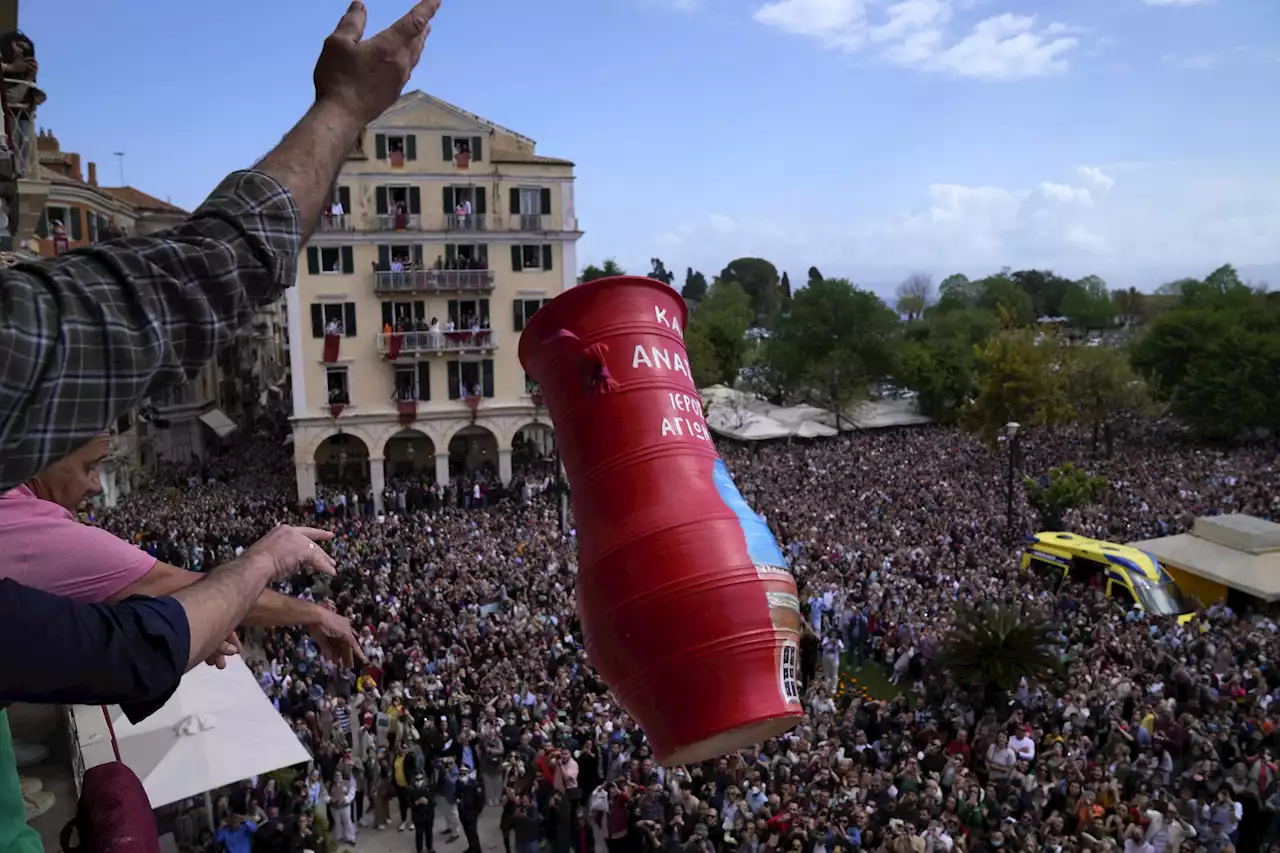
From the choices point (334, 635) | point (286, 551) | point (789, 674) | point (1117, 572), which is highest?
point (286, 551)

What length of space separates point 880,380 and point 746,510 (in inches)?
2043

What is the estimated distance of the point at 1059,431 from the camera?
43.0 m

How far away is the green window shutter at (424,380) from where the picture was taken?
3228 cm

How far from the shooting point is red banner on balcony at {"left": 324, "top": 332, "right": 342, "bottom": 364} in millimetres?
30922

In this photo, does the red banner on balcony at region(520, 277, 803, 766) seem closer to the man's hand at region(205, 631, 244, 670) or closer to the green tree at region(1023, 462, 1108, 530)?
the man's hand at region(205, 631, 244, 670)

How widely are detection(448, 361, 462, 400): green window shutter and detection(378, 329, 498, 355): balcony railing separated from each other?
2.27ft

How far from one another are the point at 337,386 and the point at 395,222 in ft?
18.5

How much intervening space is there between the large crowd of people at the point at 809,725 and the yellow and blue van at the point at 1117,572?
0.77 m

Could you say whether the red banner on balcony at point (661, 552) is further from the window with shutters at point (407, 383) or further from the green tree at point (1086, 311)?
the green tree at point (1086, 311)

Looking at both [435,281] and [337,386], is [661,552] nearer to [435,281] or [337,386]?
[435,281]

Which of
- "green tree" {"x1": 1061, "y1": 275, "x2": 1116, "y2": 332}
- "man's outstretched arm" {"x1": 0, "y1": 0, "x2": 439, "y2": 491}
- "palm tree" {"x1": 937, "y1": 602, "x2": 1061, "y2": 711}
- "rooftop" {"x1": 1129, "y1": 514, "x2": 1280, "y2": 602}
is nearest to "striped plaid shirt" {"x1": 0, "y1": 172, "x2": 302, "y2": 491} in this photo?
"man's outstretched arm" {"x1": 0, "y1": 0, "x2": 439, "y2": 491}

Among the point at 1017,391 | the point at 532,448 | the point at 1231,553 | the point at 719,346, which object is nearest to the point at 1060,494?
the point at 1231,553

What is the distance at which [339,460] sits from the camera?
34125 millimetres

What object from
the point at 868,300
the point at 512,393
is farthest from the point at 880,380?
the point at 512,393
